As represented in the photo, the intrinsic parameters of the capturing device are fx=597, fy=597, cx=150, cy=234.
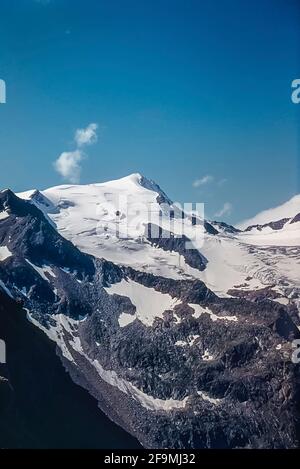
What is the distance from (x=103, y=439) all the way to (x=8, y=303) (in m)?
45.3

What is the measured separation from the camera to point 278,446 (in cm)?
19512

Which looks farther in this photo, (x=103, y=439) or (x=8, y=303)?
(x=8, y=303)

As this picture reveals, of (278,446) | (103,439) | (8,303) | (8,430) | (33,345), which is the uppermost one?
(8,303)

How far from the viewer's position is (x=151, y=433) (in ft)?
635

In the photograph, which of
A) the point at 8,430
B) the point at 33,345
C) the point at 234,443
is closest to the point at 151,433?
the point at 234,443
